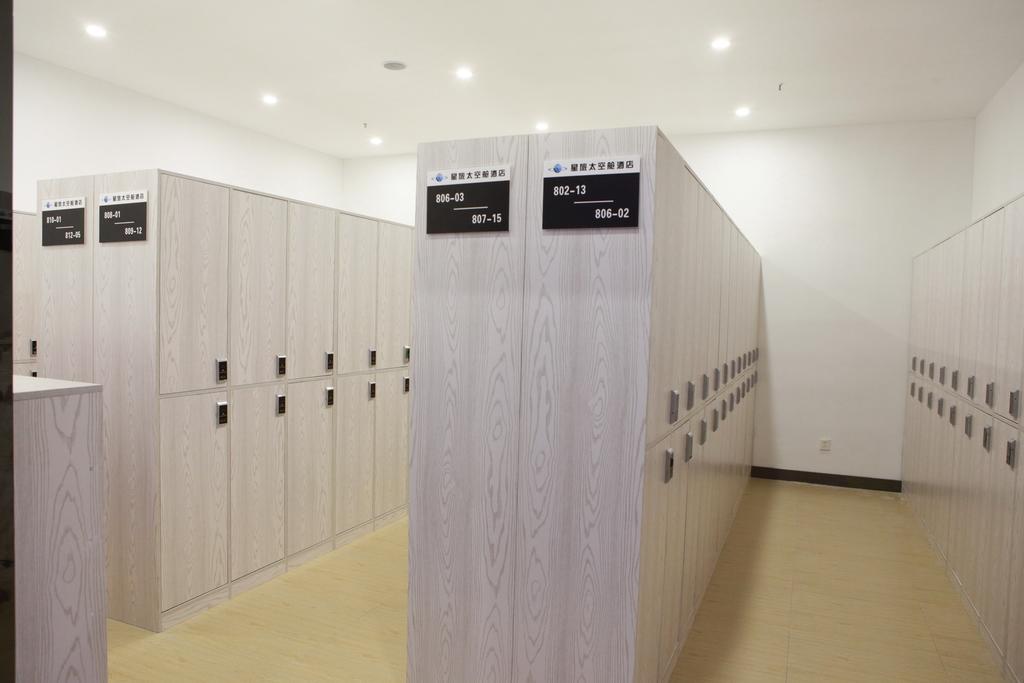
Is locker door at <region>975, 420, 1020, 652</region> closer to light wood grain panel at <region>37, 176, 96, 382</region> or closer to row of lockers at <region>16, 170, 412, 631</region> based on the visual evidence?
row of lockers at <region>16, 170, 412, 631</region>

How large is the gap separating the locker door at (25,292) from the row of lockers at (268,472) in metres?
1.76

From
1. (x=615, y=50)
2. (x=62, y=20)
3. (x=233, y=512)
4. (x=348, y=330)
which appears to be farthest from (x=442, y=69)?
(x=233, y=512)

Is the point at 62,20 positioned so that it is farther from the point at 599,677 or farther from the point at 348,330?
the point at 599,677

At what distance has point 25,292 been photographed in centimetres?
439

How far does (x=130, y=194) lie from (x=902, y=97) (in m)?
5.70

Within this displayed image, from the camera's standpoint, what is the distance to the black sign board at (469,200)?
2.44 meters

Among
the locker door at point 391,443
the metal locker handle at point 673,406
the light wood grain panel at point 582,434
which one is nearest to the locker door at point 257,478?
the locker door at point 391,443

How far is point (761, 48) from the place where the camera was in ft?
15.1

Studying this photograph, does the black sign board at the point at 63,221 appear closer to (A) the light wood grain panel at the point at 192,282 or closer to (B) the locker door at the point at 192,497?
(A) the light wood grain panel at the point at 192,282

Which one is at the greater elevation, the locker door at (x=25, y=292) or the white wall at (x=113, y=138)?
the white wall at (x=113, y=138)

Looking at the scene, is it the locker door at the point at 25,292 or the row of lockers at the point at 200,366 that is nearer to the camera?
the row of lockers at the point at 200,366

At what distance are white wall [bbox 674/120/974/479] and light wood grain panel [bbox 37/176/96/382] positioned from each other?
5486 millimetres

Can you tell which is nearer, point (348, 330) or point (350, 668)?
point (350, 668)

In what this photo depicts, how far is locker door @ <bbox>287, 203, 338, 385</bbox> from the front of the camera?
410cm
